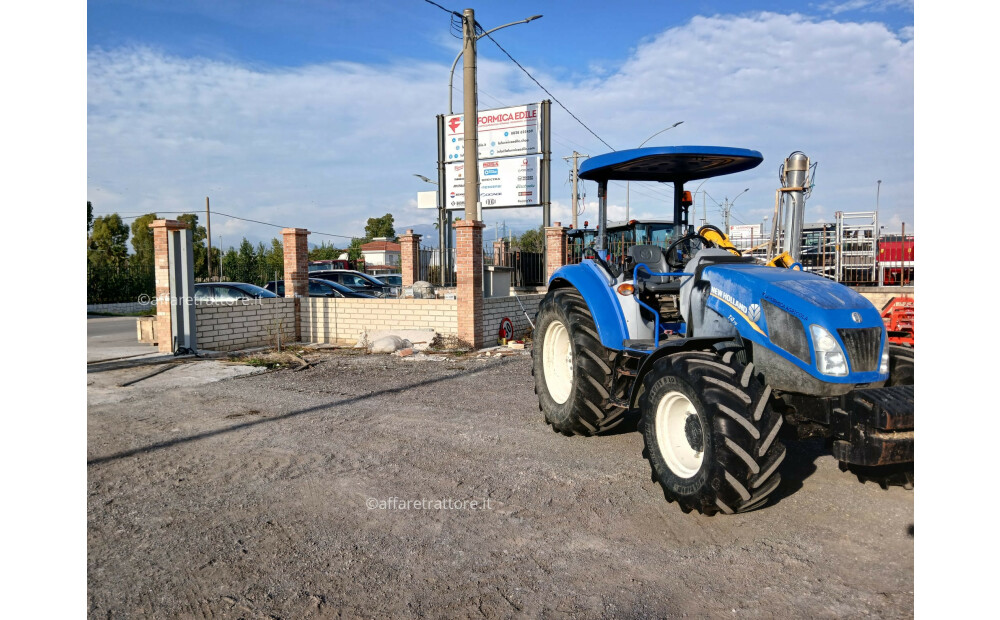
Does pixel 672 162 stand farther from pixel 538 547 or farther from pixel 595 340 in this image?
pixel 538 547

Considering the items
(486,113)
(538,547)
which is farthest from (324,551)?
(486,113)

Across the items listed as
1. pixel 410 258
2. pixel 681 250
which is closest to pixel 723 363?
pixel 681 250

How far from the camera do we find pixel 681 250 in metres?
5.58

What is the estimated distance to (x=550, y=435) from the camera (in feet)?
19.7

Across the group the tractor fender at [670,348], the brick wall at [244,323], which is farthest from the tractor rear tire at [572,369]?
the brick wall at [244,323]

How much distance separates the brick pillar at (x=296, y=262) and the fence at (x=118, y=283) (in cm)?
1770

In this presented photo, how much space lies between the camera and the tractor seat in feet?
17.1

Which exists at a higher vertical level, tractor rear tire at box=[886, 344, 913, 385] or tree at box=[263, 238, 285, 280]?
tree at box=[263, 238, 285, 280]

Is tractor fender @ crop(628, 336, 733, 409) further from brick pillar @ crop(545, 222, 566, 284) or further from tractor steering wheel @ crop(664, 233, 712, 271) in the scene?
brick pillar @ crop(545, 222, 566, 284)

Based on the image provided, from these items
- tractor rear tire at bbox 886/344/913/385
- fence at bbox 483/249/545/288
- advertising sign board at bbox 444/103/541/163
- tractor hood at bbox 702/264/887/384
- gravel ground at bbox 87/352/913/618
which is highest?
advertising sign board at bbox 444/103/541/163

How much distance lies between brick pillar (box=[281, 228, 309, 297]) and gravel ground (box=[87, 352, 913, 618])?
6766 millimetres

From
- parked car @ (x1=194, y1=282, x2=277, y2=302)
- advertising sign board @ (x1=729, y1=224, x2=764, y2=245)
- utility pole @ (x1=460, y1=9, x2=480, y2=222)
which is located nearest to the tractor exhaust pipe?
utility pole @ (x1=460, y1=9, x2=480, y2=222)

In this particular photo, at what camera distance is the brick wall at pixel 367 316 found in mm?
12383

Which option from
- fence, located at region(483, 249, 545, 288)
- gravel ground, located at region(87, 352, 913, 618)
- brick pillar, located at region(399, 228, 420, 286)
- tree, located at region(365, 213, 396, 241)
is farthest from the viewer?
tree, located at region(365, 213, 396, 241)
